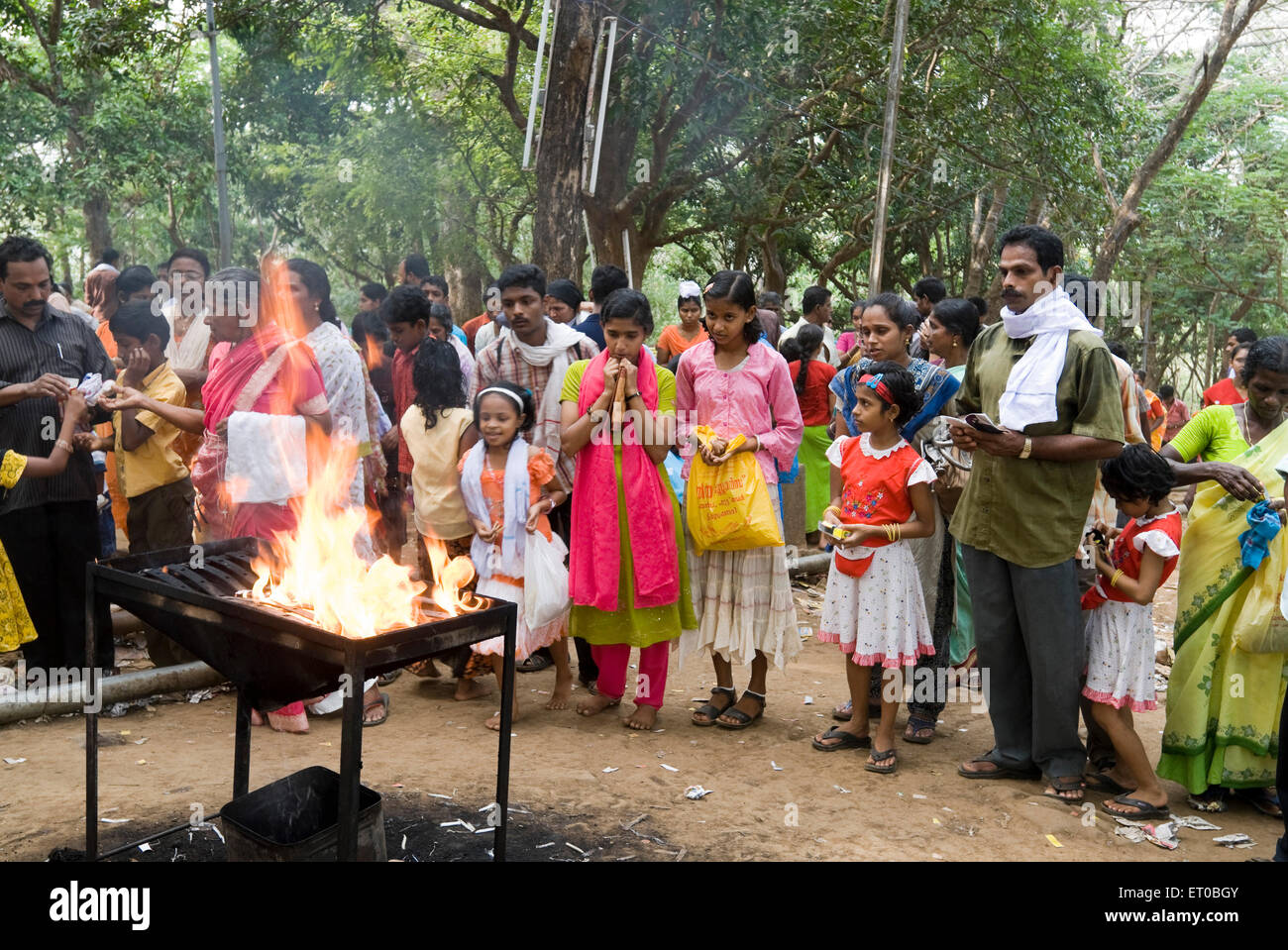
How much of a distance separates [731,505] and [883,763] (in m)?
1.36

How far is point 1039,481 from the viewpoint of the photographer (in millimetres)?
4359

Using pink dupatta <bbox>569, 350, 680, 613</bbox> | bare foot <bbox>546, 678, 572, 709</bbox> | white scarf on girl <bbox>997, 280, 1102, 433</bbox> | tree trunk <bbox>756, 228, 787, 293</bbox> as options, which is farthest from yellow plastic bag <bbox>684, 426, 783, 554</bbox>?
tree trunk <bbox>756, 228, 787, 293</bbox>

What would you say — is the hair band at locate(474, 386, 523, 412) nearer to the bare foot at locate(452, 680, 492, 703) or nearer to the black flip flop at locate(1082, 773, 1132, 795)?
the bare foot at locate(452, 680, 492, 703)

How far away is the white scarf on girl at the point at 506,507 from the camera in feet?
17.6

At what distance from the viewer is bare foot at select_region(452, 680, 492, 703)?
5.73 m

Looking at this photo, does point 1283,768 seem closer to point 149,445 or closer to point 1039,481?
point 1039,481

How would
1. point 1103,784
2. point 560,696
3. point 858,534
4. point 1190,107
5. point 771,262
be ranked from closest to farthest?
1. point 1103,784
2. point 858,534
3. point 560,696
4. point 1190,107
5. point 771,262

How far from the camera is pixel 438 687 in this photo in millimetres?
5961

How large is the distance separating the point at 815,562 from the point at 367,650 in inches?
245

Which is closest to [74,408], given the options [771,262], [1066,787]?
[1066,787]

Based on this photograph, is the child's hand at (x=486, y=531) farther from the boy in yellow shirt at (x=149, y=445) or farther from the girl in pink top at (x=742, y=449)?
the boy in yellow shirt at (x=149, y=445)

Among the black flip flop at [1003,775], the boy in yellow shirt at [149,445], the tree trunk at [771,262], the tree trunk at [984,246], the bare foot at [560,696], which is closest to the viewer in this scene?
the black flip flop at [1003,775]

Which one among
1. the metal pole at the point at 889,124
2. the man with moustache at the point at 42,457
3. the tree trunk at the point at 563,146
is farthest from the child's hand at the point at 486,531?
the metal pole at the point at 889,124

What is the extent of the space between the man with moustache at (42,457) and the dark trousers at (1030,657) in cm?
403
